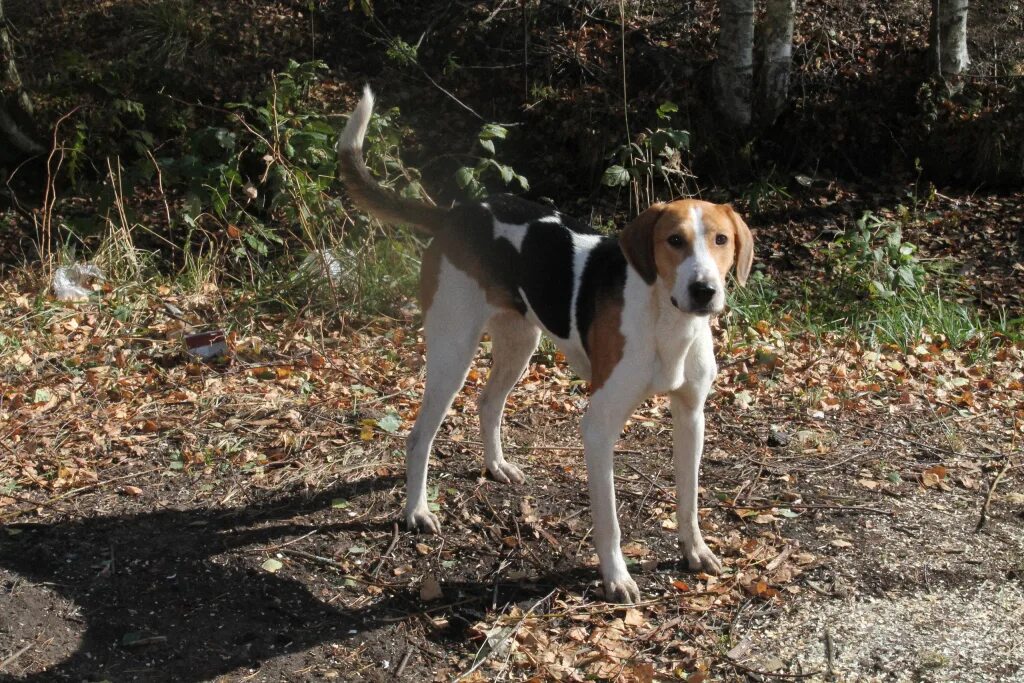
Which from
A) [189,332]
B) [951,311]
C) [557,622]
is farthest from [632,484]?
[951,311]

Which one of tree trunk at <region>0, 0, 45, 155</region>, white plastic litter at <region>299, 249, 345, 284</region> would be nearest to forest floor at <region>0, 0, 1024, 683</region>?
tree trunk at <region>0, 0, 45, 155</region>

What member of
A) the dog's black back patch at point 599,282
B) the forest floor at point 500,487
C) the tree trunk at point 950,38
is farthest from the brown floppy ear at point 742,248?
the tree trunk at point 950,38

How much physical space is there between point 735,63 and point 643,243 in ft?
21.5

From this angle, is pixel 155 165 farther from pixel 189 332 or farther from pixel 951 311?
pixel 951 311

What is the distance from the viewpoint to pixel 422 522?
14.5 feet

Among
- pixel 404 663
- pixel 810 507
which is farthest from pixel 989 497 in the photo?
pixel 404 663

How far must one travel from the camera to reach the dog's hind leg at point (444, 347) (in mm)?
4309

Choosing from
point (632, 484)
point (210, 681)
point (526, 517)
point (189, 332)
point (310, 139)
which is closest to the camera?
point (210, 681)

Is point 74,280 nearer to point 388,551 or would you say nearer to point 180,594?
point 180,594

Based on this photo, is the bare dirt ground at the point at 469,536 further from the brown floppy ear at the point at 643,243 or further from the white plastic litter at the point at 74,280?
the brown floppy ear at the point at 643,243

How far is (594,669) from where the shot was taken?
3602mm

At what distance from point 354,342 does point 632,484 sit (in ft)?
7.85

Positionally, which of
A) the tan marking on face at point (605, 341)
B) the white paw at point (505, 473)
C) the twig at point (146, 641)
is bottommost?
the twig at point (146, 641)

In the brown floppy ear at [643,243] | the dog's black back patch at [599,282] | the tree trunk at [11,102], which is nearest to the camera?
the brown floppy ear at [643,243]
